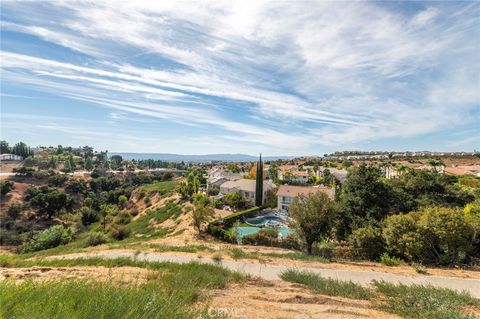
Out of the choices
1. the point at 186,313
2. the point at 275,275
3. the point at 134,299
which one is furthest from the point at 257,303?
the point at 275,275

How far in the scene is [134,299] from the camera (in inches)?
175

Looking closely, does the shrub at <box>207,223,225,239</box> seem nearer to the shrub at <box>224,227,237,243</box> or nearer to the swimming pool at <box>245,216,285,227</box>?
the shrub at <box>224,227,237,243</box>

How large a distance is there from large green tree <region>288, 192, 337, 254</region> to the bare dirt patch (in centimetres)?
924

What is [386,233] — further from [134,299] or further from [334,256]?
[134,299]

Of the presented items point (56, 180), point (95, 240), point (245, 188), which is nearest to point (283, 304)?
point (95, 240)

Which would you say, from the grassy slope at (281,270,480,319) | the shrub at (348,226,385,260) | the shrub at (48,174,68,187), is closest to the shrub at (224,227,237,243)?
the shrub at (348,226,385,260)

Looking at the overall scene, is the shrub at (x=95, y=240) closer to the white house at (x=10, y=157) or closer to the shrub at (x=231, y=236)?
the shrub at (x=231, y=236)

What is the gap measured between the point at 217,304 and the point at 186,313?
222 centimetres

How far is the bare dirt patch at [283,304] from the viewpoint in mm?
6070

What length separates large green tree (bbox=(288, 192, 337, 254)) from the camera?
17.7m

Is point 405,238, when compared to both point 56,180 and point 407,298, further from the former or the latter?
point 56,180

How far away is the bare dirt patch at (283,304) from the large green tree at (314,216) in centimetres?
924

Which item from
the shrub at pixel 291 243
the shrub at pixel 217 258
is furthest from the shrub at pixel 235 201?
the shrub at pixel 217 258

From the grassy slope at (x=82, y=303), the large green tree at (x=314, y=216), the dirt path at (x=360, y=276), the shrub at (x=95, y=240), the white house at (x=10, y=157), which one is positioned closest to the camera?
the grassy slope at (x=82, y=303)
